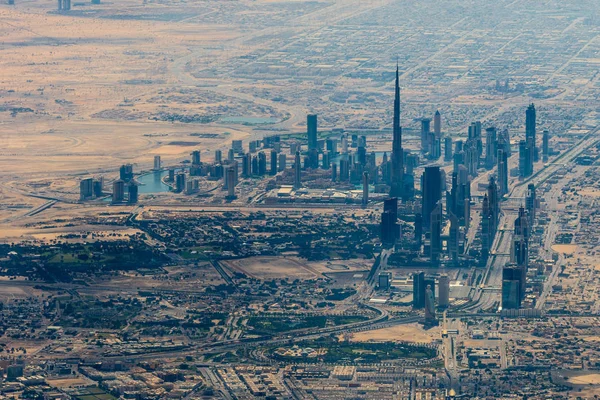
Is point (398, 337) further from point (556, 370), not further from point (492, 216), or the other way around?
point (492, 216)

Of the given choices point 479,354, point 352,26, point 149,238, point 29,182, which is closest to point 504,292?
point 479,354

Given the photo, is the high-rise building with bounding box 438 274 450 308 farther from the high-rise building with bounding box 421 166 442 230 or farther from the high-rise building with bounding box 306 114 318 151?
the high-rise building with bounding box 306 114 318 151

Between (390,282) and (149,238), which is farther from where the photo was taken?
(149,238)

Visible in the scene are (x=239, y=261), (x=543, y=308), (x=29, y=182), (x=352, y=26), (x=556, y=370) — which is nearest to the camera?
(x=556, y=370)

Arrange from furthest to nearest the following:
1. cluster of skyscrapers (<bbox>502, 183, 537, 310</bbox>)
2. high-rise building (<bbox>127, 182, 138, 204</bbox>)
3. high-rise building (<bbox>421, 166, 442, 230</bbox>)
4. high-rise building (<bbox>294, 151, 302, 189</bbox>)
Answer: high-rise building (<bbox>294, 151, 302, 189</bbox>)
high-rise building (<bbox>127, 182, 138, 204</bbox>)
high-rise building (<bbox>421, 166, 442, 230</bbox>)
cluster of skyscrapers (<bbox>502, 183, 537, 310</bbox>)

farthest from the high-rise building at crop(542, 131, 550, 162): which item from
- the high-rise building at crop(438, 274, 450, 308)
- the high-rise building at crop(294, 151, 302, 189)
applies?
the high-rise building at crop(438, 274, 450, 308)

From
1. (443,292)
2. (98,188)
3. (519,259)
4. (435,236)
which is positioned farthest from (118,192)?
(443,292)

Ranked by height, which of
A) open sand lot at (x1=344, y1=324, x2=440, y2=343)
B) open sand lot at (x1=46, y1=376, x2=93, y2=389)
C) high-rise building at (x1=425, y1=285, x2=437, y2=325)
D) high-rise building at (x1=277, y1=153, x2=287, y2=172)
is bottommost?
open sand lot at (x1=46, y1=376, x2=93, y2=389)
